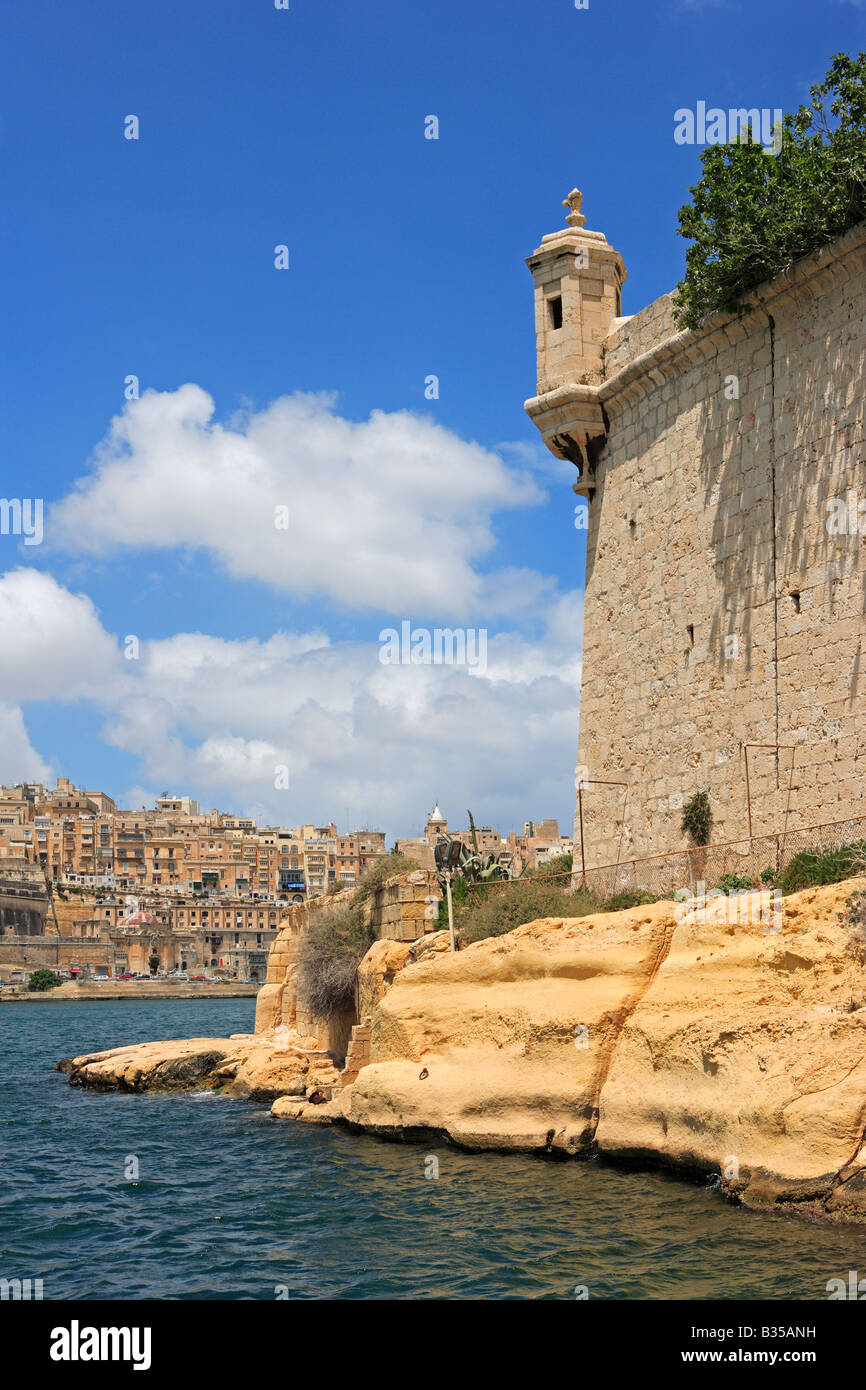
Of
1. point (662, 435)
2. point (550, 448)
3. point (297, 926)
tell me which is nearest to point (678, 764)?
point (662, 435)

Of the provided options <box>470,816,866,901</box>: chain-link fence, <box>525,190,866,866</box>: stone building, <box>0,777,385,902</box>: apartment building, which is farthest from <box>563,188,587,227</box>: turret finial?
<box>0,777,385,902</box>: apartment building

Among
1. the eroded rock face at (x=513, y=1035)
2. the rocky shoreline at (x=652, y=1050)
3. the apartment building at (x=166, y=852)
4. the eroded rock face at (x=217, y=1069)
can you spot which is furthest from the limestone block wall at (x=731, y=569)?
the apartment building at (x=166, y=852)

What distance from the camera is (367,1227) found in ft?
38.2

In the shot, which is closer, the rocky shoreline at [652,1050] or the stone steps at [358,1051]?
the rocky shoreline at [652,1050]

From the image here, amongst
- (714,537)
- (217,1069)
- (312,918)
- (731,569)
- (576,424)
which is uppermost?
(576,424)

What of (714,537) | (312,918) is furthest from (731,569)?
(312,918)

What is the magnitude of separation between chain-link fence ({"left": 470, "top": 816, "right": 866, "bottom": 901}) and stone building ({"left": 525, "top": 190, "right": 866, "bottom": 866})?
0.37 metres

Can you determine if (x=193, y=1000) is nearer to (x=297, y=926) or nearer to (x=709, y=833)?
(x=297, y=926)

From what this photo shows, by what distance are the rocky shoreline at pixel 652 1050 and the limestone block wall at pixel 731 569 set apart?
2.74 m

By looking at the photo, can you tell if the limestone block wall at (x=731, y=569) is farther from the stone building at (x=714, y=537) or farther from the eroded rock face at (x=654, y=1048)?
the eroded rock face at (x=654, y=1048)

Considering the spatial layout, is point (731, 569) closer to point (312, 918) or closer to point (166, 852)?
point (312, 918)

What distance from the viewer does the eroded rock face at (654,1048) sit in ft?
35.6

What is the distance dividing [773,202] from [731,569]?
4.57m

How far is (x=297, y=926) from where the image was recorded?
2794 centimetres
